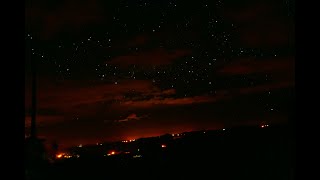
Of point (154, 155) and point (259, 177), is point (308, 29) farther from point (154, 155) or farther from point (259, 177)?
point (154, 155)

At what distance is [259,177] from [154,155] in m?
5.41

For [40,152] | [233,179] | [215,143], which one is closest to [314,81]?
[40,152]

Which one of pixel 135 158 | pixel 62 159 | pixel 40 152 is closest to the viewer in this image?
pixel 40 152

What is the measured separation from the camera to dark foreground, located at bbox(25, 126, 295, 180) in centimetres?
1606

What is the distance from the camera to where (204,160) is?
59.5 ft

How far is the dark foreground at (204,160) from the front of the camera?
52.7ft

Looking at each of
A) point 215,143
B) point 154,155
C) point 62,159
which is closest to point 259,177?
point 215,143

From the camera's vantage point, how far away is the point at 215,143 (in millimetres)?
19125

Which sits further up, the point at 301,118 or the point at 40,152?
the point at 301,118

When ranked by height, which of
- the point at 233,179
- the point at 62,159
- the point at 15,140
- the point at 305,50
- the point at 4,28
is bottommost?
the point at 233,179

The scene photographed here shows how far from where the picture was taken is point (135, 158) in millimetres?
18422

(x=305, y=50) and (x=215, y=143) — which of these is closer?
(x=305, y=50)

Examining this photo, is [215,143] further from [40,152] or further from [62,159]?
[40,152]

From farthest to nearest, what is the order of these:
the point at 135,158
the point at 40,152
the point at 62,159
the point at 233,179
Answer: the point at 135,158, the point at 233,179, the point at 62,159, the point at 40,152
